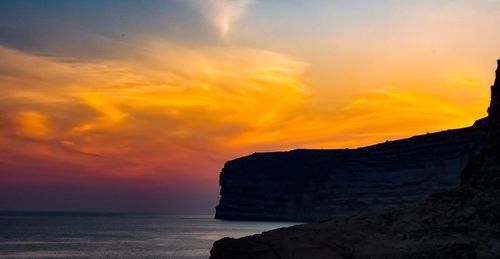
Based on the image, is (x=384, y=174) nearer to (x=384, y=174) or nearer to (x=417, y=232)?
(x=384, y=174)

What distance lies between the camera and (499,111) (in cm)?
1199

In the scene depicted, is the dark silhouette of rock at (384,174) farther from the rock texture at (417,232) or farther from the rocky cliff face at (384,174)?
the rock texture at (417,232)

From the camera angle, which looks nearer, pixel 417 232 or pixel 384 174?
pixel 417 232

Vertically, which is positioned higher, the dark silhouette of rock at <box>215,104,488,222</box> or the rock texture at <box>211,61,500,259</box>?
the dark silhouette of rock at <box>215,104,488,222</box>

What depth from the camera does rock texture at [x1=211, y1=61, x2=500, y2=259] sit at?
10078 millimetres

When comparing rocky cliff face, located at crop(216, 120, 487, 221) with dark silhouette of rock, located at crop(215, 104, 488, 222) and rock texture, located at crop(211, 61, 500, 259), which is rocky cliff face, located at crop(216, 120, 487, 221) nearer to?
dark silhouette of rock, located at crop(215, 104, 488, 222)

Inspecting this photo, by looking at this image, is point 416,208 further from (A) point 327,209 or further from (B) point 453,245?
(A) point 327,209

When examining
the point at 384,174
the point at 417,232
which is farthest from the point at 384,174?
the point at 417,232

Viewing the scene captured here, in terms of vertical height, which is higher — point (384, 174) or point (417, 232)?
point (384, 174)

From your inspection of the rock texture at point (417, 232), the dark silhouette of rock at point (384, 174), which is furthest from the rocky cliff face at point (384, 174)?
the rock texture at point (417, 232)

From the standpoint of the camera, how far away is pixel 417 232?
34.5ft

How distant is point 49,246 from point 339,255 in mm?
96348

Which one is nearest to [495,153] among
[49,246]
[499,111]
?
[499,111]

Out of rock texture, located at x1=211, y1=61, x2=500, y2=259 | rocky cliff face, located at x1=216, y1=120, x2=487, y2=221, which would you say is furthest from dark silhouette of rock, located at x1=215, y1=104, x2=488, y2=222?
rock texture, located at x1=211, y1=61, x2=500, y2=259
